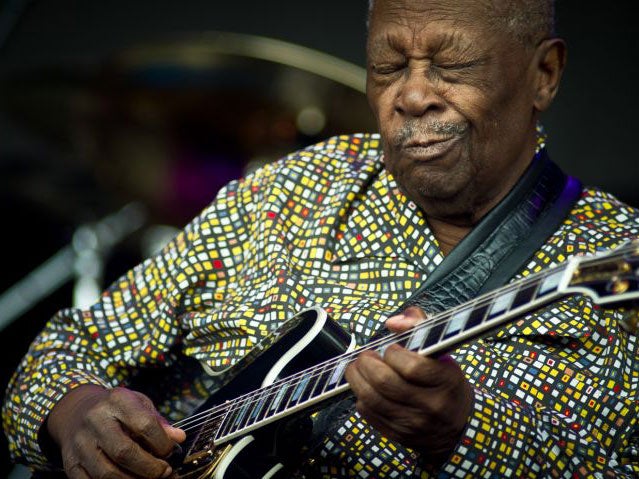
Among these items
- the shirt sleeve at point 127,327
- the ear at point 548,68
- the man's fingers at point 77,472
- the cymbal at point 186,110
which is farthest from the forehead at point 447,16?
the cymbal at point 186,110

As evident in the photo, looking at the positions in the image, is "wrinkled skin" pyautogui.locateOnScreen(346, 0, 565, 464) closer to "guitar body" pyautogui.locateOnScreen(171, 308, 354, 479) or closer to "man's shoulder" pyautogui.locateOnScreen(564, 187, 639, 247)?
"man's shoulder" pyautogui.locateOnScreen(564, 187, 639, 247)

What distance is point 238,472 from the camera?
Answer: 1771mm

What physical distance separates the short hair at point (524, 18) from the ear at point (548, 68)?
0.08 ft

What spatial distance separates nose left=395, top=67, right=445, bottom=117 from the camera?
1.96 metres

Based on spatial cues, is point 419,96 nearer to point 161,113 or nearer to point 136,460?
point 136,460

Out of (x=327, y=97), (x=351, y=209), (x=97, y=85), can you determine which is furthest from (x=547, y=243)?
(x=97, y=85)

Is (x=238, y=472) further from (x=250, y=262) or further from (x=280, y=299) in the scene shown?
(x=250, y=262)

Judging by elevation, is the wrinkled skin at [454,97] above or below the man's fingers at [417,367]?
above

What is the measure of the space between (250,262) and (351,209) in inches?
9.9

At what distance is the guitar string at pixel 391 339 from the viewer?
1465mm

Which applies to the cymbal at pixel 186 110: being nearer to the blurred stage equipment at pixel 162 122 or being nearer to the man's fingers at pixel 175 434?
the blurred stage equipment at pixel 162 122

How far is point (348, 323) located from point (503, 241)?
344 mm

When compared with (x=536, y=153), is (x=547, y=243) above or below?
below

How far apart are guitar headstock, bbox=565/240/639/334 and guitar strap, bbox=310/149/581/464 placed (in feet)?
1.80
